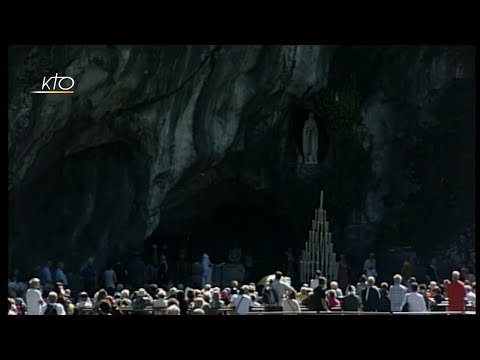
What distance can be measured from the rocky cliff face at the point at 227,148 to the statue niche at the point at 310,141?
194 mm

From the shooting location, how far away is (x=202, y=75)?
873 inches

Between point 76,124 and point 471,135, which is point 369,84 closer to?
point 471,135

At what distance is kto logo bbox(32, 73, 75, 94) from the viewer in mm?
19500

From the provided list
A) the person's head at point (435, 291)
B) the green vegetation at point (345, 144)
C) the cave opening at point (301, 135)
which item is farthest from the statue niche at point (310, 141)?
the person's head at point (435, 291)

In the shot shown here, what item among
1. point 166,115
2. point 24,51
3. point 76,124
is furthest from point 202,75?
point 24,51

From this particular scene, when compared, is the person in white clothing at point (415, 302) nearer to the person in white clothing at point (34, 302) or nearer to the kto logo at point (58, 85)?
the person in white clothing at point (34, 302)

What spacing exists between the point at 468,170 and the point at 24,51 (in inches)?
369

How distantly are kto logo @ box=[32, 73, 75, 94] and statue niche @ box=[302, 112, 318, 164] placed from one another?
19.5 feet

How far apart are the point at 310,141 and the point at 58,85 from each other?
6339 mm

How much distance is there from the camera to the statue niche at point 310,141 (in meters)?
24.6

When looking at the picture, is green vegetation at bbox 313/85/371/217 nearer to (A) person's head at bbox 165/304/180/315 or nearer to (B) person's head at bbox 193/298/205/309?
(B) person's head at bbox 193/298/205/309

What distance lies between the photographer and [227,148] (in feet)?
76.5

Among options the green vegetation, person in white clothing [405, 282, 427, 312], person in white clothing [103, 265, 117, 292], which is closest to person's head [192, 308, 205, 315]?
person in white clothing [405, 282, 427, 312]
